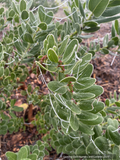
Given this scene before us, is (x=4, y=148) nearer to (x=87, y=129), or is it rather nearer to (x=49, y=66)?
(x=87, y=129)

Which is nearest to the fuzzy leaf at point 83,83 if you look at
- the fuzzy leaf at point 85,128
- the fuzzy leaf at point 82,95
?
the fuzzy leaf at point 82,95

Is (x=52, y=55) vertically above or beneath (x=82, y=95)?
above

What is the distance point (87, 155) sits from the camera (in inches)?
22.7

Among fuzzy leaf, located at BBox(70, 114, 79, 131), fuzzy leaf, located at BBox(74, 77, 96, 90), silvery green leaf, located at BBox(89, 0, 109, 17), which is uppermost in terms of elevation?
silvery green leaf, located at BBox(89, 0, 109, 17)

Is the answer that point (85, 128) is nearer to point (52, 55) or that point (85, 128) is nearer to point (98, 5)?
point (52, 55)

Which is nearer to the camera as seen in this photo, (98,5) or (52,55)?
(52,55)

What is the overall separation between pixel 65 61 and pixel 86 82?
0.09 metres

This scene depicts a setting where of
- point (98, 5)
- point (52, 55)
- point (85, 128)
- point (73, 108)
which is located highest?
point (98, 5)

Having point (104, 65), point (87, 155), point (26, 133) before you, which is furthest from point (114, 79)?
point (87, 155)

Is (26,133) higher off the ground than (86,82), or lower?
lower

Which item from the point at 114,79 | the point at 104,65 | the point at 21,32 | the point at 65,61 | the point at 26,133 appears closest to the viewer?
the point at 65,61

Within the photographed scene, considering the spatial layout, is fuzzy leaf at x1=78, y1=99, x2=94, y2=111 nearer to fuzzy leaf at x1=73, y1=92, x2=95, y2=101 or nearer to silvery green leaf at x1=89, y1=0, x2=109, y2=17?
fuzzy leaf at x1=73, y1=92, x2=95, y2=101

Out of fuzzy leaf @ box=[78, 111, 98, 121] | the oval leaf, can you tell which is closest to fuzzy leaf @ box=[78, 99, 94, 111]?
fuzzy leaf @ box=[78, 111, 98, 121]

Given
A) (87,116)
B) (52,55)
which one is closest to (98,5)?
(52,55)
